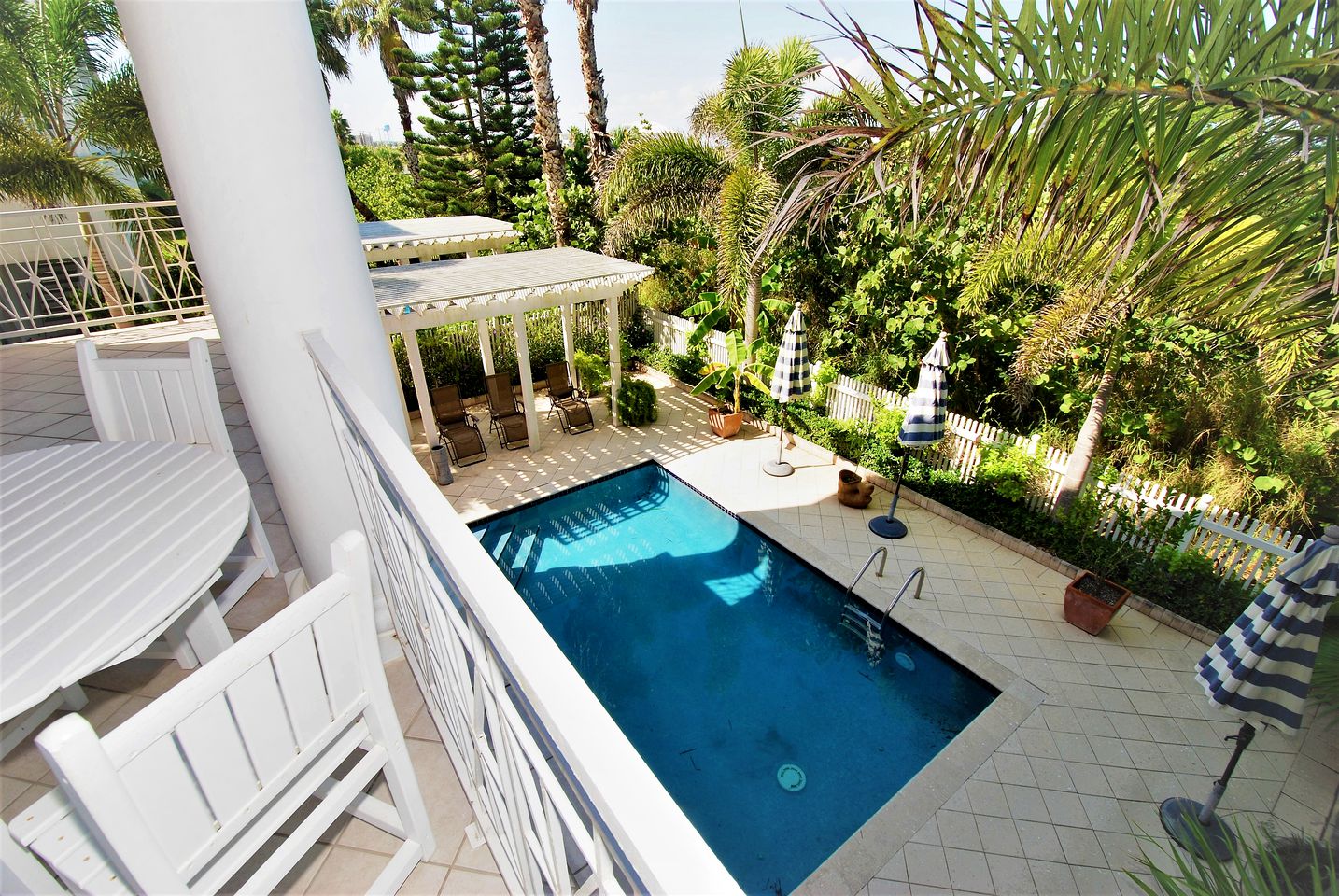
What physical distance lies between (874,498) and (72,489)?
8.50m

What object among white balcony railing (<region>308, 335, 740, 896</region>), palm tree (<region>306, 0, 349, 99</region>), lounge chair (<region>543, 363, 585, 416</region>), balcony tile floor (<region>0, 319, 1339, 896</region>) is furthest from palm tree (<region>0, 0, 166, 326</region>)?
white balcony railing (<region>308, 335, 740, 896</region>)

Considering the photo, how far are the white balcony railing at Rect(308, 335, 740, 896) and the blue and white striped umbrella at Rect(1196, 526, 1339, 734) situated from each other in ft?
13.9

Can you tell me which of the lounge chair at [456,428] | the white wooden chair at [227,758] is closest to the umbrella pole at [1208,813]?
the white wooden chair at [227,758]

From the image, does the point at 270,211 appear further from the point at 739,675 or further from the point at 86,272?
the point at 86,272

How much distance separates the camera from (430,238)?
12.1 meters

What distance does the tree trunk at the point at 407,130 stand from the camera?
82.8ft

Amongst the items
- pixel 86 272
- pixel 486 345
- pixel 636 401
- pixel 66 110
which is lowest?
pixel 636 401

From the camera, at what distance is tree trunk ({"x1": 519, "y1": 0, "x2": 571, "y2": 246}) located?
44.0ft

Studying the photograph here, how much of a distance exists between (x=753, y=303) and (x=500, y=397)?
15.9 feet

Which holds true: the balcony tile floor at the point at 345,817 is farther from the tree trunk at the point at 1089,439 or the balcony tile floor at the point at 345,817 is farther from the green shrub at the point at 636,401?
the tree trunk at the point at 1089,439

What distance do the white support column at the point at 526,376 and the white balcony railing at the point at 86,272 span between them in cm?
409

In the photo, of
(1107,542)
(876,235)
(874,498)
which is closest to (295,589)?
(874,498)

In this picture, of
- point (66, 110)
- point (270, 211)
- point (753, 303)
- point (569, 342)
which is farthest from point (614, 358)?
point (66, 110)

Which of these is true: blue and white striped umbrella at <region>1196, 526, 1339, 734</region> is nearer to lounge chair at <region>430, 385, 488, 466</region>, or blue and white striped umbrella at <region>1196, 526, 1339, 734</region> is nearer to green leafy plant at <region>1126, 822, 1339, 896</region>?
green leafy plant at <region>1126, 822, 1339, 896</region>
